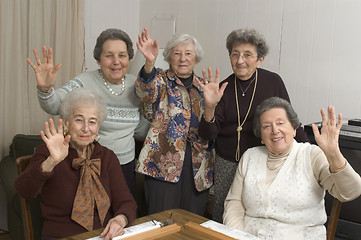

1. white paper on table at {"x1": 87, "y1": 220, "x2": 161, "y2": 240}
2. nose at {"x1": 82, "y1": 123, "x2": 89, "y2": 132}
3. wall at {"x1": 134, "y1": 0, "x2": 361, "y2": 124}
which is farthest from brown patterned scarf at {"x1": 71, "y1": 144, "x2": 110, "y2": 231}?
wall at {"x1": 134, "y1": 0, "x2": 361, "y2": 124}

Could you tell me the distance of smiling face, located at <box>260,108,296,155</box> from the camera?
5.93 ft

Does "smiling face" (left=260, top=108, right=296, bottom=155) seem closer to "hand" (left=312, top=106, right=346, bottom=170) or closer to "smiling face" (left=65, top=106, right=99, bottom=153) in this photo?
"hand" (left=312, top=106, right=346, bottom=170)

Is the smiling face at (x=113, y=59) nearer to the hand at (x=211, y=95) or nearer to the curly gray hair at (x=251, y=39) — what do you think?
the hand at (x=211, y=95)

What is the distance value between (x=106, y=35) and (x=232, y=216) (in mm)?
1122

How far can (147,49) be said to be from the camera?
2.01m

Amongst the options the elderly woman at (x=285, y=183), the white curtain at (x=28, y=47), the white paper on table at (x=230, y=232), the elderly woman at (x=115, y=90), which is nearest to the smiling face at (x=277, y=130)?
the elderly woman at (x=285, y=183)

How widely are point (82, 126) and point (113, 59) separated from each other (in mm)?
475

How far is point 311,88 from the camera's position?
9.62 ft

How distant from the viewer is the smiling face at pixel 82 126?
1766 millimetres

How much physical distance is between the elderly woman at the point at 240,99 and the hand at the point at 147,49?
401 mm

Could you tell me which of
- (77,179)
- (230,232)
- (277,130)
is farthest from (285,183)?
(77,179)

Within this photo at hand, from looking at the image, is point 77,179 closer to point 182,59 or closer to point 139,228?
point 139,228

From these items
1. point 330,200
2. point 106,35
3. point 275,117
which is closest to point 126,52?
point 106,35

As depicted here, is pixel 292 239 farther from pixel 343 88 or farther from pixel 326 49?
pixel 326 49
